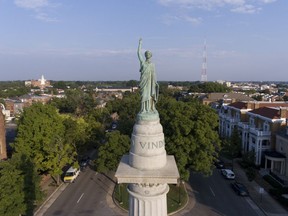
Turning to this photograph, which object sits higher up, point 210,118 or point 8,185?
point 210,118

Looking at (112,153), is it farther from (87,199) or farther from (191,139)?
(191,139)

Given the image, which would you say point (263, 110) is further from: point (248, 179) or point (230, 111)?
point (248, 179)

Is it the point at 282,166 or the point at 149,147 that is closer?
the point at 149,147

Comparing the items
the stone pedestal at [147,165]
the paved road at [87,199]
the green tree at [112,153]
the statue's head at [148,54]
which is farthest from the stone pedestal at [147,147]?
the green tree at [112,153]

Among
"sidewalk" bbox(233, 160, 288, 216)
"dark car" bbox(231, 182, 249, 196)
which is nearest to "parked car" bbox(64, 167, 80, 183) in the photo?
"dark car" bbox(231, 182, 249, 196)

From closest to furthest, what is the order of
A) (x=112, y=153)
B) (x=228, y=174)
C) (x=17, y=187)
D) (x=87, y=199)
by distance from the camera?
(x=17, y=187) → (x=87, y=199) → (x=112, y=153) → (x=228, y=174)

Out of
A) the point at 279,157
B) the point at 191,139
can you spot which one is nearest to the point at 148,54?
the point at 191,139

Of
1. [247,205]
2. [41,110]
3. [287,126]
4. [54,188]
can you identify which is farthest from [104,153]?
[287,126]
